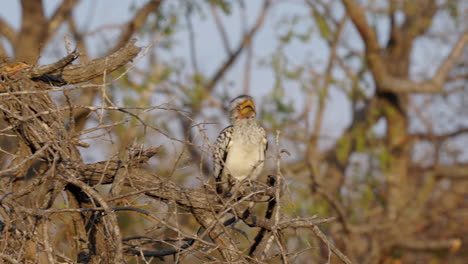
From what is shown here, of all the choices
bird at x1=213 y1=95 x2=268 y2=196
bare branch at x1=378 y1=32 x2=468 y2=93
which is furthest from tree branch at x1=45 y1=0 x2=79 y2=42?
bird at x1=213 y1=95 x2=268 y2=196

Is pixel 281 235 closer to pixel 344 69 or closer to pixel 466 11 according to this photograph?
pixel 344 69

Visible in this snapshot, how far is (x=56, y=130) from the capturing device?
2.95 m

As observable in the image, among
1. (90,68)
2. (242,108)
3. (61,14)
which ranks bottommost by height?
(90,68)

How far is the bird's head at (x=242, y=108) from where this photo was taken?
14.7ft

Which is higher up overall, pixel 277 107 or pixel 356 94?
pixel 356 94

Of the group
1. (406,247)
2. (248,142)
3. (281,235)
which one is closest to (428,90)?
(406,247)

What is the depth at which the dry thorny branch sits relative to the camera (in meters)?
2.67

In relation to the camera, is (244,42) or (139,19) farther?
(244,42)

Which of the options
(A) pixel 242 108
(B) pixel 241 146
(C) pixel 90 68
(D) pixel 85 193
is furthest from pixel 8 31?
(D) pixel 85 193

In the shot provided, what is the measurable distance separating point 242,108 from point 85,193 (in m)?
1.71

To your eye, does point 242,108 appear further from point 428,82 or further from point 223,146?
point 428,82

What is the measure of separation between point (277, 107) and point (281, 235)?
6.00m

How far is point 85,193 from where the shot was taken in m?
3.00

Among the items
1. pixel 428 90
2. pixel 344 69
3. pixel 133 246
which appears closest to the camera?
pixel 133 246
